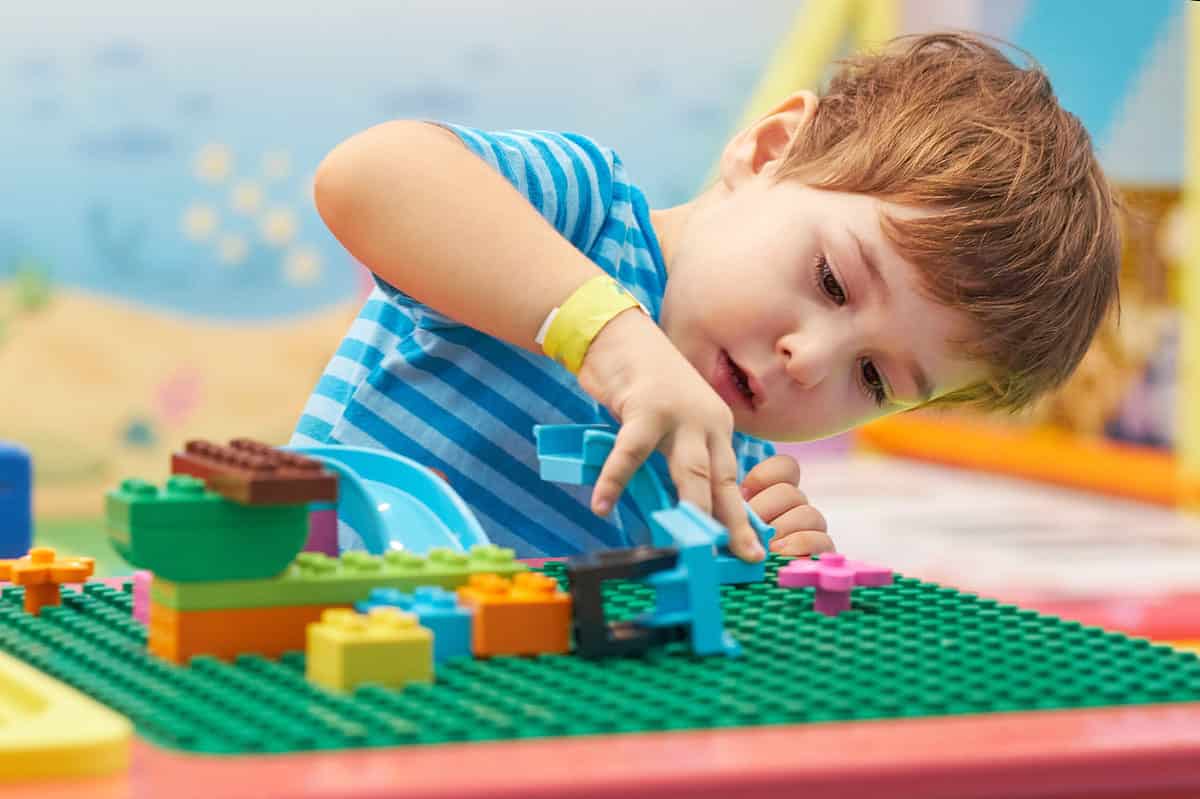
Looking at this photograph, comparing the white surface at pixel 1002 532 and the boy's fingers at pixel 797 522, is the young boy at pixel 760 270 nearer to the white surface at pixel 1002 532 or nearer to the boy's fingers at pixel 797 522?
the boy's fingers at pixel 797 522

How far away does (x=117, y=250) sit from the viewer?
11.5 feet

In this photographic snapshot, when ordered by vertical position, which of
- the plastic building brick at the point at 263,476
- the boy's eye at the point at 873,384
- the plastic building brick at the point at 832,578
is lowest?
the plastic building brick at the point at 832,578

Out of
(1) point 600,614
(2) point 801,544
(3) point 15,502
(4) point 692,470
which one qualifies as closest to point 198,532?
(1) point 600,614

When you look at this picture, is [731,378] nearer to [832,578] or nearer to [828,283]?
[828,283]

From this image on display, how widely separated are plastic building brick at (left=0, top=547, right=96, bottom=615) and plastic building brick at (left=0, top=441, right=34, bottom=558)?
166 mm

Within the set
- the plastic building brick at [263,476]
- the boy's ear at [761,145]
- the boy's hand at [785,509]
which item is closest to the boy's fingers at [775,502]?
the boy's hand at [785,509]

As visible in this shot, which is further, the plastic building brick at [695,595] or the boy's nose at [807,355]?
the boy's nose at [807,355]

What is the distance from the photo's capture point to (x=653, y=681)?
54 cm

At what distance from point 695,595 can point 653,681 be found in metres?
0.05

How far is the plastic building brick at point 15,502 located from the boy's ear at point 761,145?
49 cm

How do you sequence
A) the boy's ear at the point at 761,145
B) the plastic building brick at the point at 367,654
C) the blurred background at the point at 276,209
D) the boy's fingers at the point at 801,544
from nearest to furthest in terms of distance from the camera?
the plastic building brick at the point at 367,654 → the boy's fingers at the point at 801,544 → the boy's ear at the point at 761,145 → the blurred background at the point at 276,209

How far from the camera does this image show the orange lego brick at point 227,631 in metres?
0.56

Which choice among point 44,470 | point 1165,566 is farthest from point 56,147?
point 1165,566

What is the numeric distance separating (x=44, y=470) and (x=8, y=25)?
3.07 ft
